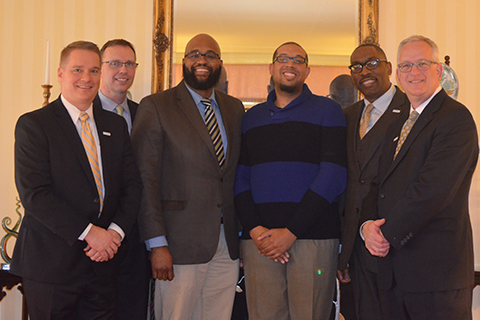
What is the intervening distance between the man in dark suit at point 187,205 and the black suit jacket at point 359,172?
0.62 metres

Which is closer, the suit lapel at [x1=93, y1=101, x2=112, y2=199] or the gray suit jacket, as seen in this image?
the suit lapel at [x1=93, y1=101, x2=112, y2=199]

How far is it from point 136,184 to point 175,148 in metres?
0.32

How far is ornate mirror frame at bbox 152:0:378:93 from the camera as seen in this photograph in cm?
341

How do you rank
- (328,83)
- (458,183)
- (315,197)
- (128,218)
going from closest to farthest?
1. (458,183)
2. (128,218)
3. (315,197)
4. (328,83)

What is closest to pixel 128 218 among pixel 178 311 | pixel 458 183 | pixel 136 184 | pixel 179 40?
pixel 136 184

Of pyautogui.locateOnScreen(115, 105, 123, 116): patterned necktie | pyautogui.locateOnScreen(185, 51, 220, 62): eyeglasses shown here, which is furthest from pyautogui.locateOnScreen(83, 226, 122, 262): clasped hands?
pyautogui.locateOnScreen(185, 51, 220, 62): eyeglasses

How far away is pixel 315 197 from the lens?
7.34 feet

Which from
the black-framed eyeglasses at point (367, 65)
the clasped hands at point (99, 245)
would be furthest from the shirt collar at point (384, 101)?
the clasped hands at point (99, 245)

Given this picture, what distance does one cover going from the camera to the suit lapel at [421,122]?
1.95 meters

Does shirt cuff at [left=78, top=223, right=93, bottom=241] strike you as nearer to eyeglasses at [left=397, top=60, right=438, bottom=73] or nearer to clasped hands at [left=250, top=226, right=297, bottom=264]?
clasped hands at [left=250, top=226, right=297, bottom=264]

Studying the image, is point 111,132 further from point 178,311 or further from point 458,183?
point 458,183

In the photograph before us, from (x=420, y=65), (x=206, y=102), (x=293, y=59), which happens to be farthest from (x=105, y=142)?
(x=420, y=65)

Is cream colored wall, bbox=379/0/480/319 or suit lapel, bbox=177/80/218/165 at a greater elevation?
cream colored wall, bbox=379/0/480/319

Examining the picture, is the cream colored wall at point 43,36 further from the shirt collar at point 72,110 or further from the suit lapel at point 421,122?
the suit lapel at point 421,122
